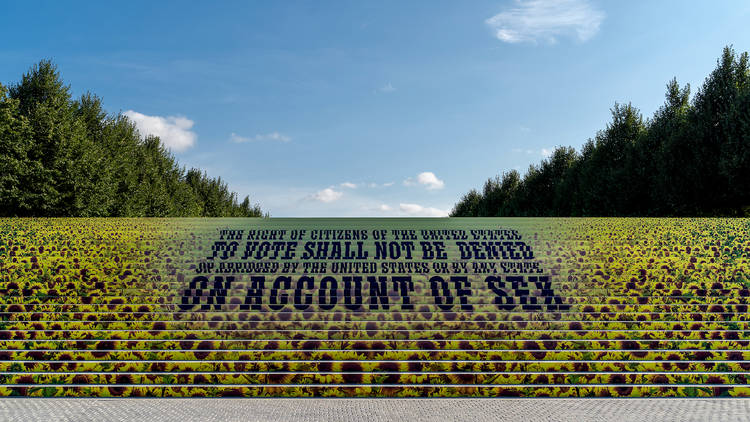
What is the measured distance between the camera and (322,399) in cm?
617

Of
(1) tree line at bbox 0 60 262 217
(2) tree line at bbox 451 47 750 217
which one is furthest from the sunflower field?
(2) tree line at bbox 451 47 750 217

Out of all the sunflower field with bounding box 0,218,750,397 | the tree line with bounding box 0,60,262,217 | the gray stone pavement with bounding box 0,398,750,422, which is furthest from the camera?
the tree line with bounding box 0,60,262,217

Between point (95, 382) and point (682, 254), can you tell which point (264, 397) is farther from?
point (682, 254)

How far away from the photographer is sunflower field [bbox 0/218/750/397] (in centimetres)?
655

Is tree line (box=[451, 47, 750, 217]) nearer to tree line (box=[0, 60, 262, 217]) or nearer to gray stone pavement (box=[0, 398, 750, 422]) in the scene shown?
gray stone pavement (box=[0, 398, 750, 422])

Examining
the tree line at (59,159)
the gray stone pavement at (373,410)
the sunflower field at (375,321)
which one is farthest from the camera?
the tree line at (59,159)

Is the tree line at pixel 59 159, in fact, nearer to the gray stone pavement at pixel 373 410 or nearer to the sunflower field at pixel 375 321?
the sunflower field at pixel 375 321

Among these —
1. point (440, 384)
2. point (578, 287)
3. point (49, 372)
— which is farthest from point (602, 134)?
point (49, 372)

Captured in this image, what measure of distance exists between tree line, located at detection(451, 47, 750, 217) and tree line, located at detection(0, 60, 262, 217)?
31.4 metres

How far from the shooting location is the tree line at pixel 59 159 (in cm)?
2209

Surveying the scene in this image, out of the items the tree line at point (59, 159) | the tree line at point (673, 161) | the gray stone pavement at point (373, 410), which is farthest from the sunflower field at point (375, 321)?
the tree line at point (673, 161)

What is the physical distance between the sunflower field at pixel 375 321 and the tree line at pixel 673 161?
1702cm

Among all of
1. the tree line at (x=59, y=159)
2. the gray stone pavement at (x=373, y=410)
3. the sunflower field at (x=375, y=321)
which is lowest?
the gray stone pavement at (x=373, y=410)

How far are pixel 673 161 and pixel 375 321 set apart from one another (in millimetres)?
25650
